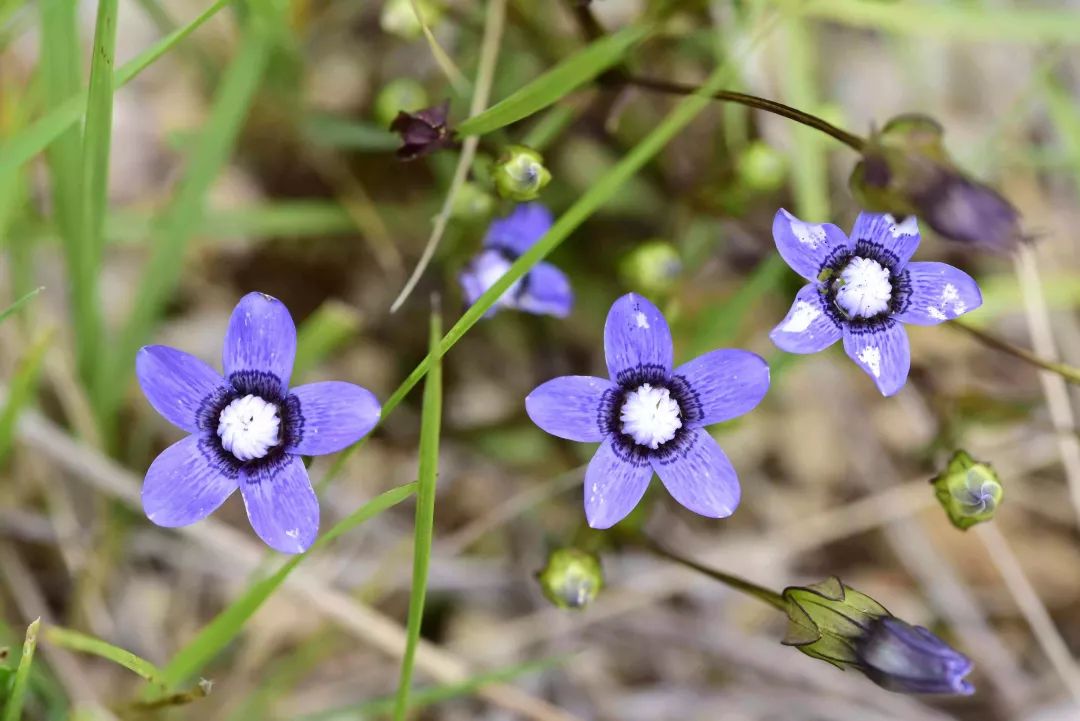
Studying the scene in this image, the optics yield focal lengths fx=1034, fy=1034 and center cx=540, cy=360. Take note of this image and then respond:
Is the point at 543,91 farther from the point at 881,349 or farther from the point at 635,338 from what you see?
the point at 881,349

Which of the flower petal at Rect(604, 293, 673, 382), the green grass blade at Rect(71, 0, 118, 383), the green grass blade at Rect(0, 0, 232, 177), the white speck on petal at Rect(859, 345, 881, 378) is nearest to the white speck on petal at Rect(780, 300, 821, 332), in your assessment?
the white speck on petal at Rect(859, 345, 881, 378)

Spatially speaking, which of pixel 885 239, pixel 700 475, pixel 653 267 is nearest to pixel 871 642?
pixel 700 475

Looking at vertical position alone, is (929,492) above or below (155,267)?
above

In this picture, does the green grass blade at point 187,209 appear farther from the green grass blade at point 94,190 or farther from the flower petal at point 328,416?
the flower petal at point 328,416

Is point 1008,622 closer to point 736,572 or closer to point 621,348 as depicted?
point 736,572

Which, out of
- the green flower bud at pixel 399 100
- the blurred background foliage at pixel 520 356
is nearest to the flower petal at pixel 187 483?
the blurred background foliage at pixel 520 356

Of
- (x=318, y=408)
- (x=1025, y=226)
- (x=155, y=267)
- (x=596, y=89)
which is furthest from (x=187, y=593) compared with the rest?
(x=1025, y=226)

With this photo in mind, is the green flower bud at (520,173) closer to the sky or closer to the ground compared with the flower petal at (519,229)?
closer to the ground

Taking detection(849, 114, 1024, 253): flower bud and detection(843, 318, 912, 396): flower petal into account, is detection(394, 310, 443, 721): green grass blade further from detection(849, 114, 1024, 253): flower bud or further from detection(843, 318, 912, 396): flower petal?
detection(849, 114, 1024, 253): flower bud
